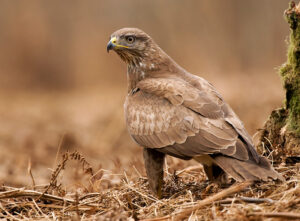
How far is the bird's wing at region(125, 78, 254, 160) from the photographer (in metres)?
4.55

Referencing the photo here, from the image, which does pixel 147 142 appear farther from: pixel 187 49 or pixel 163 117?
pixel 187 49

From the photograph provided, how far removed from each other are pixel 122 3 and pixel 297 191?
1434 centimetres

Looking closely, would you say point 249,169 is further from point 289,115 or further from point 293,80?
point 293,80

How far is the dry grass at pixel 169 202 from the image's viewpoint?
11.8 feet

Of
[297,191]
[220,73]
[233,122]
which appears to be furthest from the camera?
[220,73]

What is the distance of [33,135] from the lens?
10.5 meters

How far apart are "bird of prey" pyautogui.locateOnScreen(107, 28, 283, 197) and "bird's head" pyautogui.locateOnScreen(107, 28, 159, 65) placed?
0.80 feet

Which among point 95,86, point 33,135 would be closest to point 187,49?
point 95,86

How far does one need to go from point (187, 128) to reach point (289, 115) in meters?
1.24

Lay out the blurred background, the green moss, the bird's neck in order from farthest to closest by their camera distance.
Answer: the blurred background < the bird's neck < the green moss

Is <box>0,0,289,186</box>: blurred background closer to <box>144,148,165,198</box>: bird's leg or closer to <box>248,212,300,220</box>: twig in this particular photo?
<box>144,148,165,198</box>: bird's leg

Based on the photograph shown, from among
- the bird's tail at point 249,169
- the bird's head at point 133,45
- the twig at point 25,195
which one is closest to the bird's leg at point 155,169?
the bird's tail at point 249,169

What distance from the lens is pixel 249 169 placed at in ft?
13.9

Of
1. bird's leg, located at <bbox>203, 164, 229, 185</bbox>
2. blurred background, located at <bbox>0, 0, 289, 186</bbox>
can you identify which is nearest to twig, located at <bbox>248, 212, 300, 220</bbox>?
bird's leg, located at <bbox>203, 164, 229, 185</bbox>
